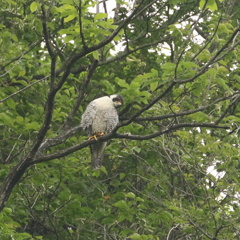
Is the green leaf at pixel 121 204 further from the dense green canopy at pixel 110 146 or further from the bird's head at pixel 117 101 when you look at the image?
the bird's head at pixel 117 101

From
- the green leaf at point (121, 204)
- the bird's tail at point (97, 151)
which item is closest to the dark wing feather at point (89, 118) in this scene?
the bird's tail at point (97, 151)

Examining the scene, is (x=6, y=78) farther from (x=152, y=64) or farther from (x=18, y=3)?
(x=152, y=64)

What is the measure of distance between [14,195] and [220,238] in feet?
9.61

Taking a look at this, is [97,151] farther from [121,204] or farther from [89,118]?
[121,204]

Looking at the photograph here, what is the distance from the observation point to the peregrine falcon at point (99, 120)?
7652 millimetres

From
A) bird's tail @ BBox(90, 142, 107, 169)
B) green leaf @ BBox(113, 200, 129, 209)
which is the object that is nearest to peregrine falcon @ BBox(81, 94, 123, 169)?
bird's tail @ BBox(90, 142, 107, 169)

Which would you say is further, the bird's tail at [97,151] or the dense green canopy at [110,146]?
the bird's tail at [97,151]

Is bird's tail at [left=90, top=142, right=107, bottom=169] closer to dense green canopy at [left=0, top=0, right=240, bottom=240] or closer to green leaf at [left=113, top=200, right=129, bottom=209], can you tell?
dense green canopy at [left=0, top=0, right=240, bottom=240]

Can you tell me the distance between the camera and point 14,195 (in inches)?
312

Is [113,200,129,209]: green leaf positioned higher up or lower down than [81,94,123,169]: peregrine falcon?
lower down

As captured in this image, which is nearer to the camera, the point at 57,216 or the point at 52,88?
the point at 52,88

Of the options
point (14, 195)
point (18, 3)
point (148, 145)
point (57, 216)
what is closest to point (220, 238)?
point (148, 145)

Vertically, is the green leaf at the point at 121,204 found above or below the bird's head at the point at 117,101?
below

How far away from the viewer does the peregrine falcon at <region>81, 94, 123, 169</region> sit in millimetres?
7652
